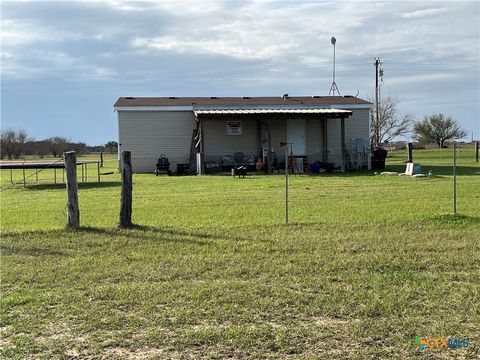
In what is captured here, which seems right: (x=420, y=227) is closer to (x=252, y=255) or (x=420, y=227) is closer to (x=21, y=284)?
(x=252, y=255)

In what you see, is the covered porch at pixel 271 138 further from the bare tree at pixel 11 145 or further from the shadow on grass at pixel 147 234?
the bare tree at pixel 11 145

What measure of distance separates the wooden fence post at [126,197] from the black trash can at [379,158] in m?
21.5

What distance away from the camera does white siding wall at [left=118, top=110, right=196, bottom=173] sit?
92.6ft

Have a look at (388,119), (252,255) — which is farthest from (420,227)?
(388,119)

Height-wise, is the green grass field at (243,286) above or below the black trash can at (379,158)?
below

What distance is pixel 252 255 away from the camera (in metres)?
6.30

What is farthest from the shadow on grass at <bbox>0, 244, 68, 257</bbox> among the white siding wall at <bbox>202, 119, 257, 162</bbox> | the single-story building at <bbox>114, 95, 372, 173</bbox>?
the white siding wall at <bbox>202, 119, 257, 162</bbox>

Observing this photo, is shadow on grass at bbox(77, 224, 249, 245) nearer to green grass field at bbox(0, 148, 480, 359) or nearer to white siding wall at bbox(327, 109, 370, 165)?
green grass field at bbox(0, 148, 480, 359)

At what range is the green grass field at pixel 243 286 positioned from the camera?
3.65 m

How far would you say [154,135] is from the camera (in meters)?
28.4

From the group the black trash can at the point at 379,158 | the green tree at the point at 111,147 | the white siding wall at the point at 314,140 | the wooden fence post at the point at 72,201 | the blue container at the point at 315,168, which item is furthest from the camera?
the green tree at the point at 111,147

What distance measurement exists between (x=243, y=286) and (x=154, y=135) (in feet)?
79.0

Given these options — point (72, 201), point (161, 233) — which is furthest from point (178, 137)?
point (161, 233)

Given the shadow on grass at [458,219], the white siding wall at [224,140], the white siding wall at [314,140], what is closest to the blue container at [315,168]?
the white siding wall at [314,140]
